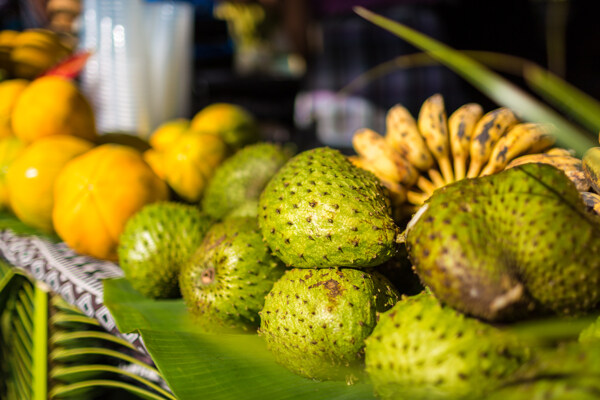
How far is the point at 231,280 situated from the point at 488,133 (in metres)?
0.74

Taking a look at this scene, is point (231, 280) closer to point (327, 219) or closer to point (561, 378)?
point (327, 219)

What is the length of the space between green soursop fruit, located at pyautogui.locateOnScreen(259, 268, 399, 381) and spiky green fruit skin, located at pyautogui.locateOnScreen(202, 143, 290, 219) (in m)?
0.56

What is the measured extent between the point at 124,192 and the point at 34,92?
0.73m

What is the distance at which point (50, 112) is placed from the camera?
1721 mm

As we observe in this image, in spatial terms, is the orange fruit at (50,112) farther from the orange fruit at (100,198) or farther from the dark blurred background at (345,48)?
the dark blurred background at (345,48)

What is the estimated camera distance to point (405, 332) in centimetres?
66

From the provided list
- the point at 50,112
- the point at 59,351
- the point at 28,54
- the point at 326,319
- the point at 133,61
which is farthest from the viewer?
the point at 133,61

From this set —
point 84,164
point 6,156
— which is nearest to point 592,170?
point 84,164

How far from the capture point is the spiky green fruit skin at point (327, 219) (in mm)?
859

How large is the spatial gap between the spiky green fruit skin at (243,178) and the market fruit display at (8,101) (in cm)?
115

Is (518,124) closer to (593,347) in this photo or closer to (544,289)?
(544,289)

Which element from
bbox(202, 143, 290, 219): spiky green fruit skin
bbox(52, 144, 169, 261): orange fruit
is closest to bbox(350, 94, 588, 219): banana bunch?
bbox(202, 143, 290, 219): spiky green fruit skin

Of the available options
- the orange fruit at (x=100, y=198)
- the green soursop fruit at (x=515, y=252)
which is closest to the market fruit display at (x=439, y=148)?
the green soursop fruit at (x=515, y=252)

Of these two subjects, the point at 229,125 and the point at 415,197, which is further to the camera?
the point at 229,125
